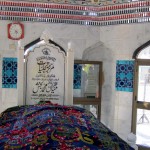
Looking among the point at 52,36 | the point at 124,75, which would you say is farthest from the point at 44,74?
the point at 124,75

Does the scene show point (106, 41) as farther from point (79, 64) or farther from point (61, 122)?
point (61, 122)

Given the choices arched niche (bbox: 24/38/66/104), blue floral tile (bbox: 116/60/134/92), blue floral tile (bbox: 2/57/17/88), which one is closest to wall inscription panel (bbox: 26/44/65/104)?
arched niche (bbox: 24/38/66/104)

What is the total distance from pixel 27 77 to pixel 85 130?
5.68ft

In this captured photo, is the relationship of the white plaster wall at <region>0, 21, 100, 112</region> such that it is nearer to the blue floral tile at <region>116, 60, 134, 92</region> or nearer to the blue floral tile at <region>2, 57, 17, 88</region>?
the blue floral tile at <region>2, 57, 17, 88</region>

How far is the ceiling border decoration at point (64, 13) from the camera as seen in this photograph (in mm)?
4617

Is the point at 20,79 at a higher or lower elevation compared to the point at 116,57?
lower

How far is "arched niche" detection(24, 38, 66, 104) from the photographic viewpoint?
11.5 feet

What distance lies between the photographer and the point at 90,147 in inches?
65.8

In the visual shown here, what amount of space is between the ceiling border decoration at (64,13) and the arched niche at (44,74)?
1344 millimetres

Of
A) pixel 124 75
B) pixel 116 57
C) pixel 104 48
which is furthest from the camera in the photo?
pixel 104 48

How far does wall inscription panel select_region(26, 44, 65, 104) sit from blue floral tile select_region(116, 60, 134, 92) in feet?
4.65

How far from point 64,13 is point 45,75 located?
1676 millimetres

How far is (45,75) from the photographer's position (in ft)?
11.7

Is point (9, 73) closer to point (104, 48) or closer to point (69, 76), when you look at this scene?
point (69, 76)
